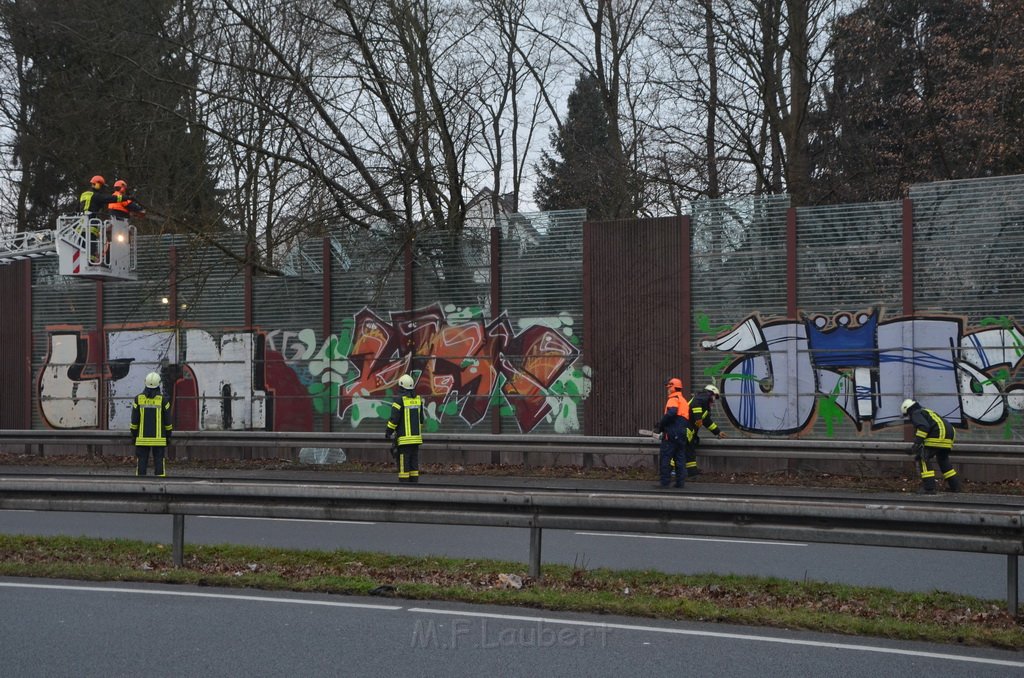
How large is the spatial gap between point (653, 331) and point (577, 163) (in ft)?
34.4

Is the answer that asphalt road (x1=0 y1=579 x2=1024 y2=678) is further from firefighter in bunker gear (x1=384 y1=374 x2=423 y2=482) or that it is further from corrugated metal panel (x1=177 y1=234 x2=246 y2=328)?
corrugated metal panel (x1=177 y1=234 x2=246 y2=328)

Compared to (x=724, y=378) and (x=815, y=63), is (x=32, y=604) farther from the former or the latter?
(x=815, y=63)

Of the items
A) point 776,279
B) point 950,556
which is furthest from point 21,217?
point 950,556

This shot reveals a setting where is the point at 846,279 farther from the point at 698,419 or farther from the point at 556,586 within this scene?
the point at 556,586

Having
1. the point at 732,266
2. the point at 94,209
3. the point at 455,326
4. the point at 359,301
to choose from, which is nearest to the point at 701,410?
the point at 732,266

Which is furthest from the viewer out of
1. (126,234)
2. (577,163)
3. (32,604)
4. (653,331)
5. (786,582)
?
(577,163)

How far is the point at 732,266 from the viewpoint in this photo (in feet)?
63.9

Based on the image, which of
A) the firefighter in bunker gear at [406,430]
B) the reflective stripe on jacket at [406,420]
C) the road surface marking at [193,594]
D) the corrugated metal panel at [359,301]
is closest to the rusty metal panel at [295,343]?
the corrugated metal panel at [359,301]

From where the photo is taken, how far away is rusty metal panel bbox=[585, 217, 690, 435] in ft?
65.3

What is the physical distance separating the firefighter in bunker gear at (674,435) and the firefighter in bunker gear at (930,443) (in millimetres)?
3226

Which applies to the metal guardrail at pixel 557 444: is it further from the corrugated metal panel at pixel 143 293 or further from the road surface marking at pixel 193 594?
the road surface marking at pixel 193 594

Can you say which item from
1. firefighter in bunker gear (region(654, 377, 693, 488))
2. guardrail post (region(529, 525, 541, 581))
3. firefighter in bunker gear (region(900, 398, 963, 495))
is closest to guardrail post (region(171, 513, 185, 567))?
guardrail post (region(529, 525, 541, 581))

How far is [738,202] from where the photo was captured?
19.6 metres

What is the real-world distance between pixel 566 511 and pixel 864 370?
1155cm
